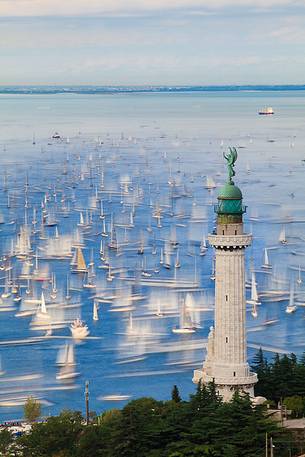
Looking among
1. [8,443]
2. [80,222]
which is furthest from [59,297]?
[8,443]

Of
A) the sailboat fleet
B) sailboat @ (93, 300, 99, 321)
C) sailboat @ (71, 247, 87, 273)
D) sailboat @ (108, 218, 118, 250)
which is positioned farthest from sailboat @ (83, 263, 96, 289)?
sailboat @ (108, 218, 118, 250)

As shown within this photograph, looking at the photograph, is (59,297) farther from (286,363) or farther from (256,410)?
(256,410)

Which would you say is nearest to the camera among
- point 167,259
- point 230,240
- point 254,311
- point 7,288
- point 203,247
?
point 230,240

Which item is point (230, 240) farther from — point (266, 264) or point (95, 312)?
point (266, 264)

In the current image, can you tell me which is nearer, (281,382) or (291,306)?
(281,382)

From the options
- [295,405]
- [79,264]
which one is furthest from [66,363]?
[79,264]

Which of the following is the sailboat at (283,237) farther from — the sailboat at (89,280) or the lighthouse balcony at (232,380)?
the lighthouse balcony at (232,380)

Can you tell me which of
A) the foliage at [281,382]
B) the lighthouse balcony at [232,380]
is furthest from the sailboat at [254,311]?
the lighthouse balcony at [232,380]
